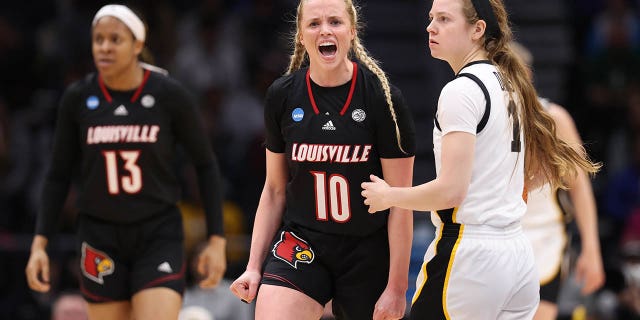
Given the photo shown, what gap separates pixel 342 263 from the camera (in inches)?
197

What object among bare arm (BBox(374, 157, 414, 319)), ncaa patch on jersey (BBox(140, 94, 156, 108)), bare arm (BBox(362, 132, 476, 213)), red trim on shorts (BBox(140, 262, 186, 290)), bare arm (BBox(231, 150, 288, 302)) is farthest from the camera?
ncaa patch on jersey (BBox(140, 94, 156, 108))

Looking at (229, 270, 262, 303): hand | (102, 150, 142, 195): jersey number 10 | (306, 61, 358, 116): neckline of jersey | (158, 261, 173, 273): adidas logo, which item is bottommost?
(158, 261, 173, 273): adidas logo

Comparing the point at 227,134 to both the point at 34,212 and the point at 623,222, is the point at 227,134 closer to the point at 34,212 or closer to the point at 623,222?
the point at 34,212

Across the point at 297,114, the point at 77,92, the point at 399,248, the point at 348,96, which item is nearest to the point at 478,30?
the point at 348,96

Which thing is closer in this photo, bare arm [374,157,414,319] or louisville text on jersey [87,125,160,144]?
bare arm [374,157,414,319]

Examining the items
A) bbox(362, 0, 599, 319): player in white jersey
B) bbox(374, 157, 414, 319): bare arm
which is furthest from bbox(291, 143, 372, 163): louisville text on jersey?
bbox(362, 0, 599, 319): player in white jersey

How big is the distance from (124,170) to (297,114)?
1308 mm

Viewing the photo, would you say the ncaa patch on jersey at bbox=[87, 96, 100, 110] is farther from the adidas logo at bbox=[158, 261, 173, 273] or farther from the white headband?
the adidas logo at bbox=[158, 261, 173, 273]

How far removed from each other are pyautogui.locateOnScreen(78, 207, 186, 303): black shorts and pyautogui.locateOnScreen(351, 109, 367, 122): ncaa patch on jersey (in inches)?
58.0

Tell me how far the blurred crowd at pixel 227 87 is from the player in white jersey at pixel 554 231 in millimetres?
2801

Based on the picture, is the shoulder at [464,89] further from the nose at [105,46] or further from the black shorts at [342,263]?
the nose at [105,46]

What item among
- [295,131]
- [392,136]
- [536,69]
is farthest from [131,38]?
[536,69]

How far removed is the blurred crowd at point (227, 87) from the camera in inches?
398

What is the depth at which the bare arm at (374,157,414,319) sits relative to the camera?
4.94 metres
